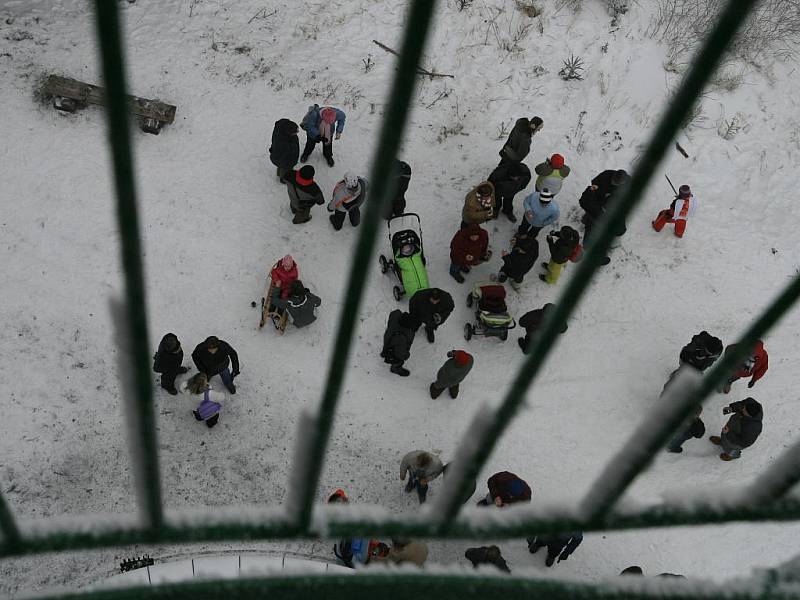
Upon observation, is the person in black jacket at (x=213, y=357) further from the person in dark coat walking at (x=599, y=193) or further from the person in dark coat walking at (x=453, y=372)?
the person in dark coat walking at (x=599, y=193)

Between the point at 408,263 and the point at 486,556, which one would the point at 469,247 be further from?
the point at 486,556

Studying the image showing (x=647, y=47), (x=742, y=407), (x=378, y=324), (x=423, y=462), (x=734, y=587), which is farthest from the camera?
(x=647, y=47)

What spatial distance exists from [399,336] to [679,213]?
469cm

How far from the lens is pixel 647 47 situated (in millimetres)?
12172

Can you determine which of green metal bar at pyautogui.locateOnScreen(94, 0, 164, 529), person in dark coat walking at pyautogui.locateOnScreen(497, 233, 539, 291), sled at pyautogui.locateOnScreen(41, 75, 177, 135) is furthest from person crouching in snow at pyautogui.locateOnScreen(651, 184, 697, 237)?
green metal bar at pyautogui.locateOnScreen(94, 0, 164, 529)

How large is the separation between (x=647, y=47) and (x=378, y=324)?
22.9ft

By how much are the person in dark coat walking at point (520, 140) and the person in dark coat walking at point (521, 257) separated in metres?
1.28

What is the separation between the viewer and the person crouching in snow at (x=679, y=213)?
10.1m

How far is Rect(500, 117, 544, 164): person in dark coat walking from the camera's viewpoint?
9766 millimetres

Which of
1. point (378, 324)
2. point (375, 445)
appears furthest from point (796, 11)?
point (375, 445)

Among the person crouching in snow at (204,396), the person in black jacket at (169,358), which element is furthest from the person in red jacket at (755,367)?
the person in black jacket at (169,358)

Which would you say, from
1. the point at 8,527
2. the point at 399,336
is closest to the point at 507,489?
the point at 399,336

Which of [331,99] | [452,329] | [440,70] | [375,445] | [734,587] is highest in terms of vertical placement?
[440,70]

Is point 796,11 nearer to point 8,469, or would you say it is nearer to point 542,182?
point 542,182
